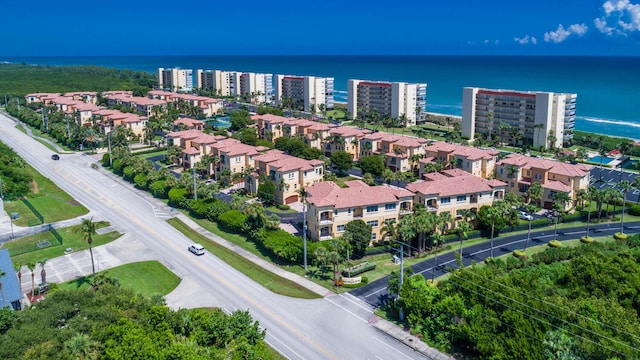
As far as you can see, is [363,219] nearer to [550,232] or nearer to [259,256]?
[259,256]

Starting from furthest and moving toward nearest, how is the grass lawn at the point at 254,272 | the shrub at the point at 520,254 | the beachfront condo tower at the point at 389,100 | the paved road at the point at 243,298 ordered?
the beachfront condo tower at the point at 389,100
the shrub at the point at 520,254
the grass lawn at the point at 254,272
the paved road at the point at 243,298

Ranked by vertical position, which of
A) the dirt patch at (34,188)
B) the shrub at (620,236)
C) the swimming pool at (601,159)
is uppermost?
the swimming pool at (601,159)

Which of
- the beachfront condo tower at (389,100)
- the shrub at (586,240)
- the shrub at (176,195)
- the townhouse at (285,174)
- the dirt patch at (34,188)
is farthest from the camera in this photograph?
the beachfront condo tower at (389,100)

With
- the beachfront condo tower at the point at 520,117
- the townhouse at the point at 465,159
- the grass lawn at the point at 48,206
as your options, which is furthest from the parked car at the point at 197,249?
the beachfront condo tower at the point at 520,117

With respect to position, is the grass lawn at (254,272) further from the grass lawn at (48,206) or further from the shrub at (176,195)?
the grass lawn at (48,206)

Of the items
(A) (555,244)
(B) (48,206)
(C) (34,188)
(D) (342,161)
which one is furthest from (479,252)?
(C) (34,188)

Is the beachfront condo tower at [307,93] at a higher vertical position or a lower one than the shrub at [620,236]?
higher

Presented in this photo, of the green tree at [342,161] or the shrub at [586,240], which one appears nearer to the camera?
the shrub at [586,240]
